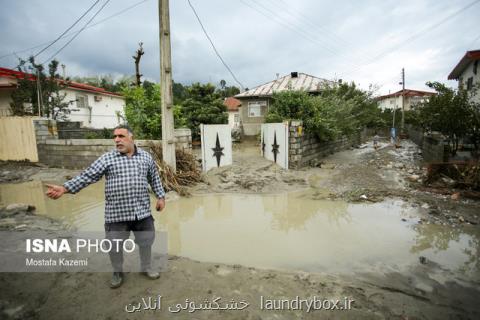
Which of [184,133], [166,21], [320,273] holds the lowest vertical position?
[320,273]

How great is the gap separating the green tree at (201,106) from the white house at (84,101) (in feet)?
14.2

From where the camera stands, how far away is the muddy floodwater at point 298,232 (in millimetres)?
3662

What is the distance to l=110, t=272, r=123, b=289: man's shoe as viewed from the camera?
289 cm

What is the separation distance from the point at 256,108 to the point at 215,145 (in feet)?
46.3

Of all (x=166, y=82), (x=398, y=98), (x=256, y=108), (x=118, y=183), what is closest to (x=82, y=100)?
(x=256, y=108)

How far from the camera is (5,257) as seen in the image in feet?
11.2

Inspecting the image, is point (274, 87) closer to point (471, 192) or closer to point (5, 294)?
→ point (471, 192)

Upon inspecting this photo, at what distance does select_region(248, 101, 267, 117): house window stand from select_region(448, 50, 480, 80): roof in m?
12.7

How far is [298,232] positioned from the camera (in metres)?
4.71

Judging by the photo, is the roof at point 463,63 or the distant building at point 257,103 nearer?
the roof at point 463,63

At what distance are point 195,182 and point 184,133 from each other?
6.09 feet

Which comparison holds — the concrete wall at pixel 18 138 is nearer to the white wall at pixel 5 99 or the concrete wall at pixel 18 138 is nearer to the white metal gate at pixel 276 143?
the white metal gate at pixel 276 143

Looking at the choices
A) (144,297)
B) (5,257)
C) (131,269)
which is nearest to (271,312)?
(144,297)

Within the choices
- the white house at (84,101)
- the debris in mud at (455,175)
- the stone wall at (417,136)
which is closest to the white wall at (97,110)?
the white house at (84,101)
